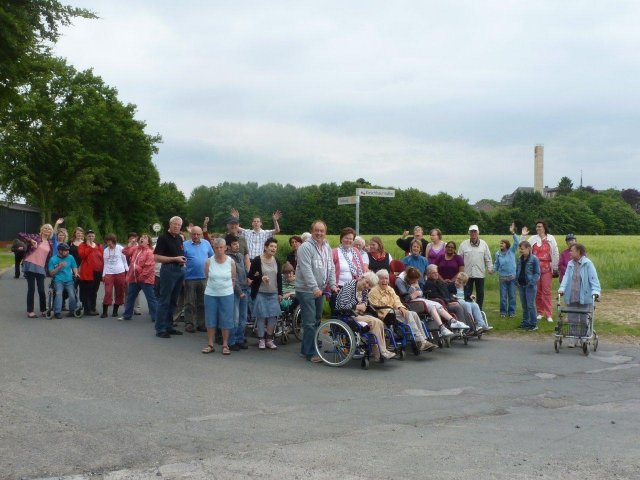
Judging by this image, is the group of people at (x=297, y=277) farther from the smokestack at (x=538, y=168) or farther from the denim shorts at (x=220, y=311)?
the smokestack at (x=538, y=168)

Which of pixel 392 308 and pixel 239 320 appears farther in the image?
pixel 239 320

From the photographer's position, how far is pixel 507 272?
562 inches

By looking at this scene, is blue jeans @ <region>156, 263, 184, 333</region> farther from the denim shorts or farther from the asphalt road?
the denim shorts

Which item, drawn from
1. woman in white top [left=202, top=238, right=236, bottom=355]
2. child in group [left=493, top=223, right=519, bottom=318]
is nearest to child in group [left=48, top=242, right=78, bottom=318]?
woman in white top [left=202, top=238, right=236, bottom=355]

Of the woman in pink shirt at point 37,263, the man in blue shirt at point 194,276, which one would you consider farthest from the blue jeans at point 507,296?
the woman in pink shirt at point 37,263

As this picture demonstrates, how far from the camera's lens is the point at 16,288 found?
69.2ft

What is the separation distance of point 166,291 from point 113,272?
125 inches

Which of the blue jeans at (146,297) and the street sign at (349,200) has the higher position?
the street sign at (349,200)

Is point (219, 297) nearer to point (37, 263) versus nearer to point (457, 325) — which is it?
point (457, 325)

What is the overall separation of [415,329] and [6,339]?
21.9 ft

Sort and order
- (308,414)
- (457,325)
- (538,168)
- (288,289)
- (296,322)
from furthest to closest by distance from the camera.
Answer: (538,168) → (288,289) → (296,322) → (457,325) → (308,414)

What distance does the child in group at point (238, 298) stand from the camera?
34.9 feet

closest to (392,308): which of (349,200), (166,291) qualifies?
(166,291)

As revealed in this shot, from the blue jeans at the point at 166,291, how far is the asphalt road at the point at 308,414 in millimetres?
973
